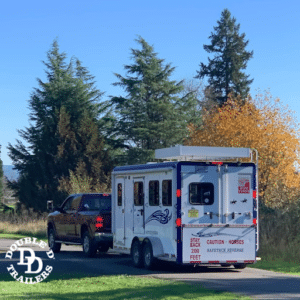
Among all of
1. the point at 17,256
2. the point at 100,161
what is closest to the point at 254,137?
the point at 100,161

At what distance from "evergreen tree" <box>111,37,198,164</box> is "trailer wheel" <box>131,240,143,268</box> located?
1355 inches

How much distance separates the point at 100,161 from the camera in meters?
48.8

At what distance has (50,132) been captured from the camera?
52094mm

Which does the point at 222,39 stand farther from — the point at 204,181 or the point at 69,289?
the point at 69,289

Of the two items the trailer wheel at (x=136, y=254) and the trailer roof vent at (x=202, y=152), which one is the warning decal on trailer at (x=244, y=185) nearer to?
the trailer roof vent at (x=202, y=152)

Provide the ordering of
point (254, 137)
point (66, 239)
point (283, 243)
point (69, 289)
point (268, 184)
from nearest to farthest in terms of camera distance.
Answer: point (69, 289)
point (283, 243)
point (66, 239)
point (268, 184)
point (254, 137)

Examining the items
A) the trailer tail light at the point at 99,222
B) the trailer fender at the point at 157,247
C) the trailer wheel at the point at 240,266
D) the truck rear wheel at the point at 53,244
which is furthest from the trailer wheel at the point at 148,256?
the truck rear wheel at the point at 53,244

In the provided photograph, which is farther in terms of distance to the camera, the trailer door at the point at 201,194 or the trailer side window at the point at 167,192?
the trailer side window at the point at 167,192

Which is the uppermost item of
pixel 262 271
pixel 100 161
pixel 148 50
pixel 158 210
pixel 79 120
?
pixel 148 50

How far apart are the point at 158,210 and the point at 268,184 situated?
17.4m

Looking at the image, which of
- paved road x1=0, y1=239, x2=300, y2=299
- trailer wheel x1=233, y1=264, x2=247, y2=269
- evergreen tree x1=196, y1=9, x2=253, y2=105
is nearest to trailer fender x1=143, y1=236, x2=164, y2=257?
paved road x1=0, y1=239, x2=300, y2=299

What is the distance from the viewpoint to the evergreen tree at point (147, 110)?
52.0 m

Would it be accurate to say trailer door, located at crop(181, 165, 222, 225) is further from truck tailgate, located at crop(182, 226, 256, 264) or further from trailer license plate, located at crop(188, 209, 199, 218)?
truck tailgate, located at crop(182, 226, 256, 264)

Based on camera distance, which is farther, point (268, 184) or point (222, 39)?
point (222, 39)
